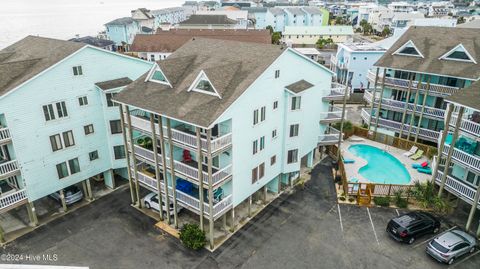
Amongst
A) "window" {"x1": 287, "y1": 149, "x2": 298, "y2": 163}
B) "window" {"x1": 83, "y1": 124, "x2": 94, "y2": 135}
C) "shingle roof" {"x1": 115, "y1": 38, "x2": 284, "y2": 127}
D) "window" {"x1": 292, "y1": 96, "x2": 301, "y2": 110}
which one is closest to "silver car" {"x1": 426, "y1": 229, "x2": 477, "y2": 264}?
"window" {"x1": 287, "y1": 149, "x2": 298, "y2": 163}

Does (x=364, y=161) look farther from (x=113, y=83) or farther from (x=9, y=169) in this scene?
(x=9, y=169)

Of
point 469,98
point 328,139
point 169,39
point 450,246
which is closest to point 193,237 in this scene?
point 450,246

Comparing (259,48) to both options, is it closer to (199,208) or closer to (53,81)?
(199,208)

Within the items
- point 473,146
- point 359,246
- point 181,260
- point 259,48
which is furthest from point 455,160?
point 181,260

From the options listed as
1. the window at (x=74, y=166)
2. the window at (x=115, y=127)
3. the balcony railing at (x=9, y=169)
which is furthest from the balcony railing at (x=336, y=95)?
the balcony railing at (x=9, y=169)

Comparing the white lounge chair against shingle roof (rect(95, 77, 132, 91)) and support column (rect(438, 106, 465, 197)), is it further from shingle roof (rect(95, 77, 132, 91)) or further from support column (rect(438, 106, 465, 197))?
shingle roof (rect(95, 77, 132, 91))

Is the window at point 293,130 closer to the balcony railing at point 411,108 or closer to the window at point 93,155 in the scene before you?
the balcony railing at point 411,108
